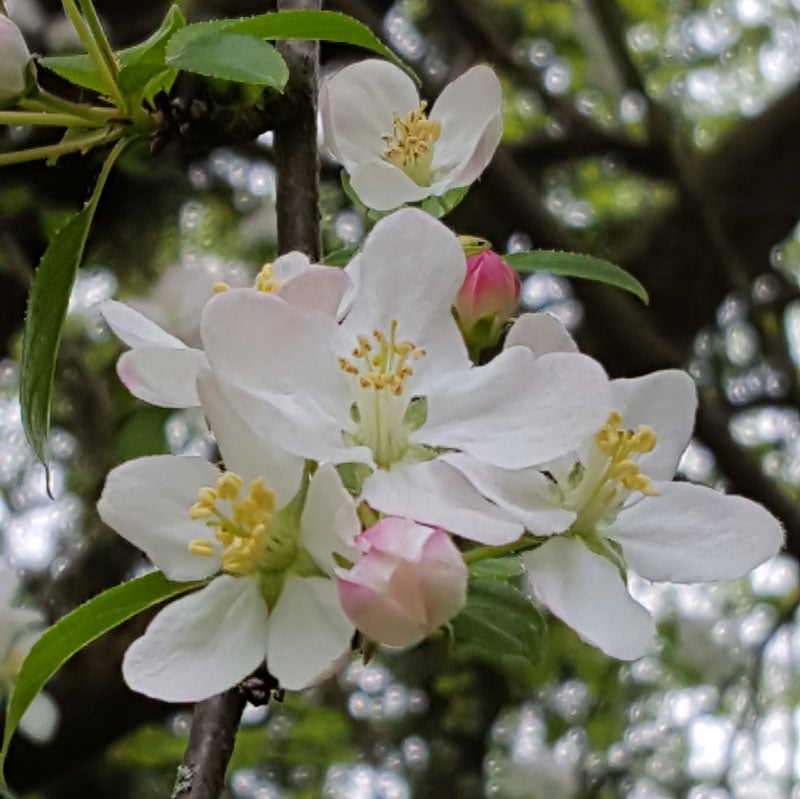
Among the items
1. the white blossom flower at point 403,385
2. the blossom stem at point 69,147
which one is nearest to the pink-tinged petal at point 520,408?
the white blossom flower at point 403,385

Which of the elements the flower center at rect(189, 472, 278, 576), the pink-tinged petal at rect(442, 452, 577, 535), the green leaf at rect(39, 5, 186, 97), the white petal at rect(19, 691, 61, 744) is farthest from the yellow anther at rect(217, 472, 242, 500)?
the white petal at rect(19, 691, 61, 744)

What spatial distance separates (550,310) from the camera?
73.8 inches

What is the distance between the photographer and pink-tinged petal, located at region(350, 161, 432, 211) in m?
0.83

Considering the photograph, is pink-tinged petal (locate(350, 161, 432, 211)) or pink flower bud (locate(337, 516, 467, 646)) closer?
pink flower bud (locate(337, 516, 467, 646))

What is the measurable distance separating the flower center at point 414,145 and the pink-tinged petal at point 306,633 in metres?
0.35

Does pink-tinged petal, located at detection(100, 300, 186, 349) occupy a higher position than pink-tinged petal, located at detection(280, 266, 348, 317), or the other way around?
pink-tinged petal, located at detection(280, 266, 348, 317)

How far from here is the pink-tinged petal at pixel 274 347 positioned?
582 millimetres

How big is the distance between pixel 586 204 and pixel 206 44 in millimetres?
2667

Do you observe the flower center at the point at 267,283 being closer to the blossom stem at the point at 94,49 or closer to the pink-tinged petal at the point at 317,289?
the pink-tinged petal at the point at 317,289

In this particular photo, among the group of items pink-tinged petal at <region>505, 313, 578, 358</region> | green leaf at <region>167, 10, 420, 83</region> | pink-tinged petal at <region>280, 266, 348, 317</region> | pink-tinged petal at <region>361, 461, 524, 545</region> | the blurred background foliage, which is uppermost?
green leaf at <region>167, 10, 420, 83</region>

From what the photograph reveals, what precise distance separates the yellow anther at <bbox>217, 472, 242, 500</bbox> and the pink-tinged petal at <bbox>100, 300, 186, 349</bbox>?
114 mm

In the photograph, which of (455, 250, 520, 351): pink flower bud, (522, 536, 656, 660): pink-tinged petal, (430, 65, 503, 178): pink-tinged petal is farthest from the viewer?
(430, 65, 503, 178): pink-tinged petal

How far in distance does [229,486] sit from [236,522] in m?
0.02

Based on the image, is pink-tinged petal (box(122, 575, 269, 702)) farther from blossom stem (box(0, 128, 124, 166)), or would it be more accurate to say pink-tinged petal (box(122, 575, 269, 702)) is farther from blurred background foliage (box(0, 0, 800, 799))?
blurred background foliage (box(0, 0, 800, 799))
